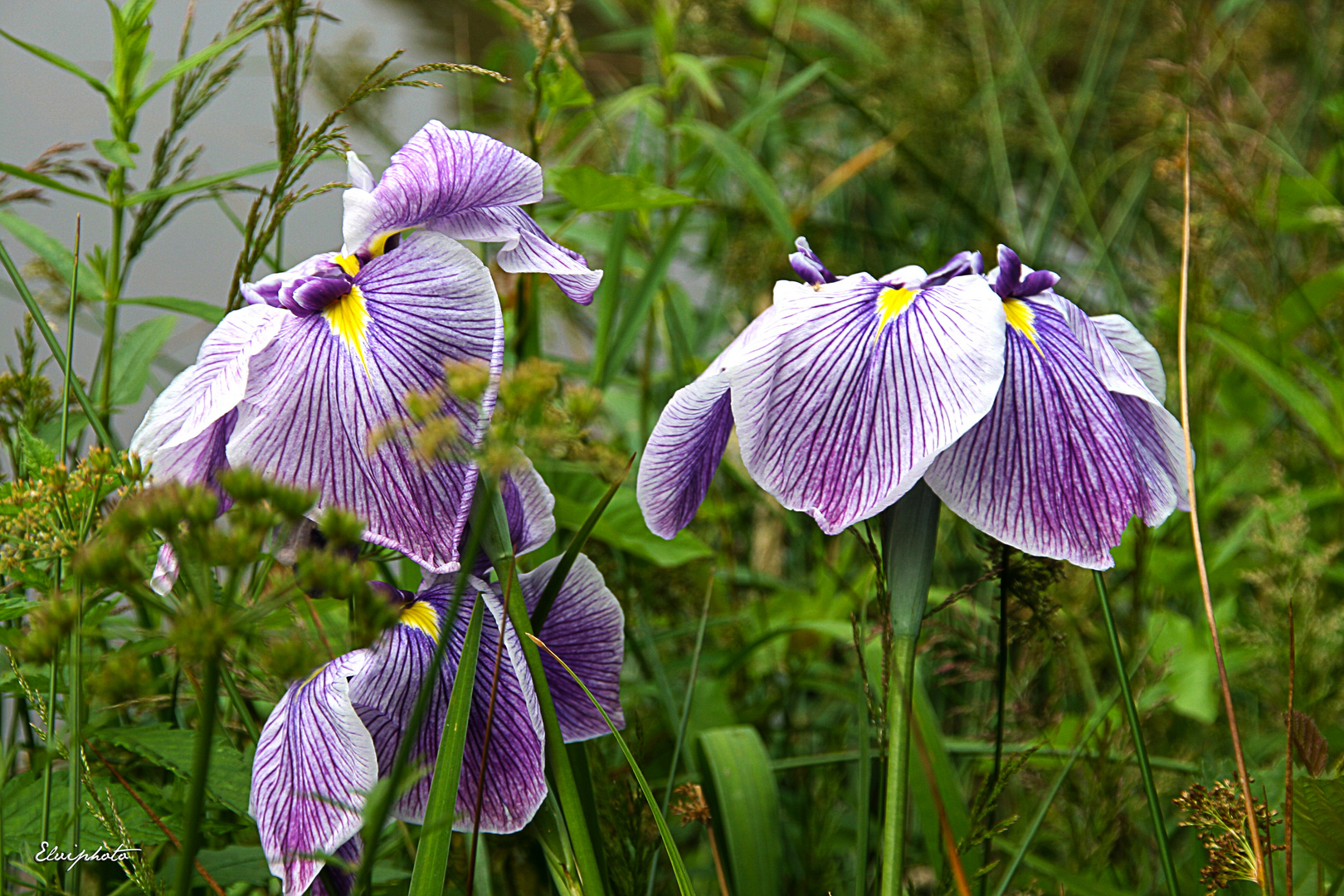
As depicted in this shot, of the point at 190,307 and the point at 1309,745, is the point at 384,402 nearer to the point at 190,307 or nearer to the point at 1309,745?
the point at 190,307

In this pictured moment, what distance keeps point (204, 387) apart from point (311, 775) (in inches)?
6.9

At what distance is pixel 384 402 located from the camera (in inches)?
15.0

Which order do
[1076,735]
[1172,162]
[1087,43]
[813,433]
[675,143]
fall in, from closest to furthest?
[813,433] < [1076,735] < [1172,162] < [675,143] < [1087,43]

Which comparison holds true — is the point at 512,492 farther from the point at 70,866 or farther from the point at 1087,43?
the point at 1087,43

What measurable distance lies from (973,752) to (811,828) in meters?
0.14

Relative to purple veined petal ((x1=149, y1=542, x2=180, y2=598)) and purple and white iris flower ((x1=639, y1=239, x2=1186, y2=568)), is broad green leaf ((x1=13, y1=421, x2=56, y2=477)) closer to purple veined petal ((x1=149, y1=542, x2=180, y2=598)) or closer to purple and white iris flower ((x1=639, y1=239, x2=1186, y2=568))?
purple veined petal ((x1=149, y1=542, x2=180, y2=598))

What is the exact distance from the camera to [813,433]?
395 mm

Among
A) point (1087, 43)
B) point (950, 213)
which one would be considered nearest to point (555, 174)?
point (950, 213)

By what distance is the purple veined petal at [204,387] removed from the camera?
0.39 m

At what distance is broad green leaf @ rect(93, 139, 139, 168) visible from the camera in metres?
0.57

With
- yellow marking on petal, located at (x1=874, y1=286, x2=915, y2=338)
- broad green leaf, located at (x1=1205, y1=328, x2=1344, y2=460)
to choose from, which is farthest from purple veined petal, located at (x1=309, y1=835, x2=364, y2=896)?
broad green leaf, located at (x1=1205, y1=328, x2=1344, y2=460)

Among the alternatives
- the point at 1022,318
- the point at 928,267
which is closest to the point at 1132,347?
the point at 1022,318

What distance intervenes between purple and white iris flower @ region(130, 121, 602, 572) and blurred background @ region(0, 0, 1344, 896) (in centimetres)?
19

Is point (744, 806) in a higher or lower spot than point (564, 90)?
lower
